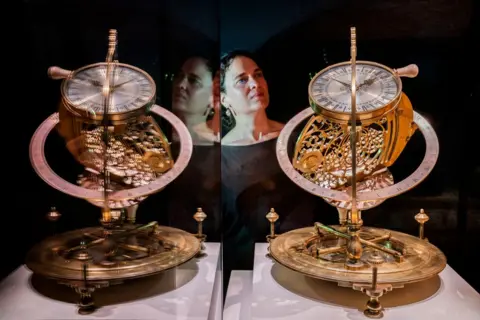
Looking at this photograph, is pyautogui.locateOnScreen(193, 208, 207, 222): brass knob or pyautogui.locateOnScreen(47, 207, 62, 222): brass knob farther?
pyautogui.locateOnScreen(193, 208, 207, 222): brass knob

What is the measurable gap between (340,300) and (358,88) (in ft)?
2.46

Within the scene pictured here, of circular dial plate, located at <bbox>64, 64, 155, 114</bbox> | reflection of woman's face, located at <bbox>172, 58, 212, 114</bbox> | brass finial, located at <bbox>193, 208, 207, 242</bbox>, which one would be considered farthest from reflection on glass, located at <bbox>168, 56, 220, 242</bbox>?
circular dial plate, located at <bbox>64, 64, 155, 114</bbox>

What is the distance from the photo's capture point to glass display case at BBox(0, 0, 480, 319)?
5.71 ft

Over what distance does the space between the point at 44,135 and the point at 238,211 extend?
97cm

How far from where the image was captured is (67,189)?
1.86m

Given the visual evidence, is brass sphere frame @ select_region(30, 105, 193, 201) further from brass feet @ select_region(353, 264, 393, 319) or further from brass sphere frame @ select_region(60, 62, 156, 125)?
brass feet @ select_region(353, 264, 393, 319)

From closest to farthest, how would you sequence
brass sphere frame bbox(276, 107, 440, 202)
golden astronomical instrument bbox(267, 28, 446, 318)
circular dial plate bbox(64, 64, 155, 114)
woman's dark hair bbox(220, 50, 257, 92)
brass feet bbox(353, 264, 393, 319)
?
brass feet bbox(353, 264, 393, 319), golden astronomical instrument bbox(267, 28, 446, 318), circular dial plate bbox(64, 64, 155, 114), brass sphere frame bbox(276, 107, 440, 202), woman's dark hair bbox(220, 50, 257, 92)

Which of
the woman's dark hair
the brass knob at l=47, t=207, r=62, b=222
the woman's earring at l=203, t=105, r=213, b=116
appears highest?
the woman's dark hair

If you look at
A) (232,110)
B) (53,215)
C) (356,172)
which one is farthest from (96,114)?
(356,172)

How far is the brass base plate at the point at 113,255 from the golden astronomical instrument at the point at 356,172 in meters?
0.38

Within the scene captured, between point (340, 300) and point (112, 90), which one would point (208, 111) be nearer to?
point (112, 90)

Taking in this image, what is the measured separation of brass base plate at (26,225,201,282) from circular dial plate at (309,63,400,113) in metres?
0.74

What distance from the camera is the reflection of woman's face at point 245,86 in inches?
93.4

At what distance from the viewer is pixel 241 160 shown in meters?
2.45
